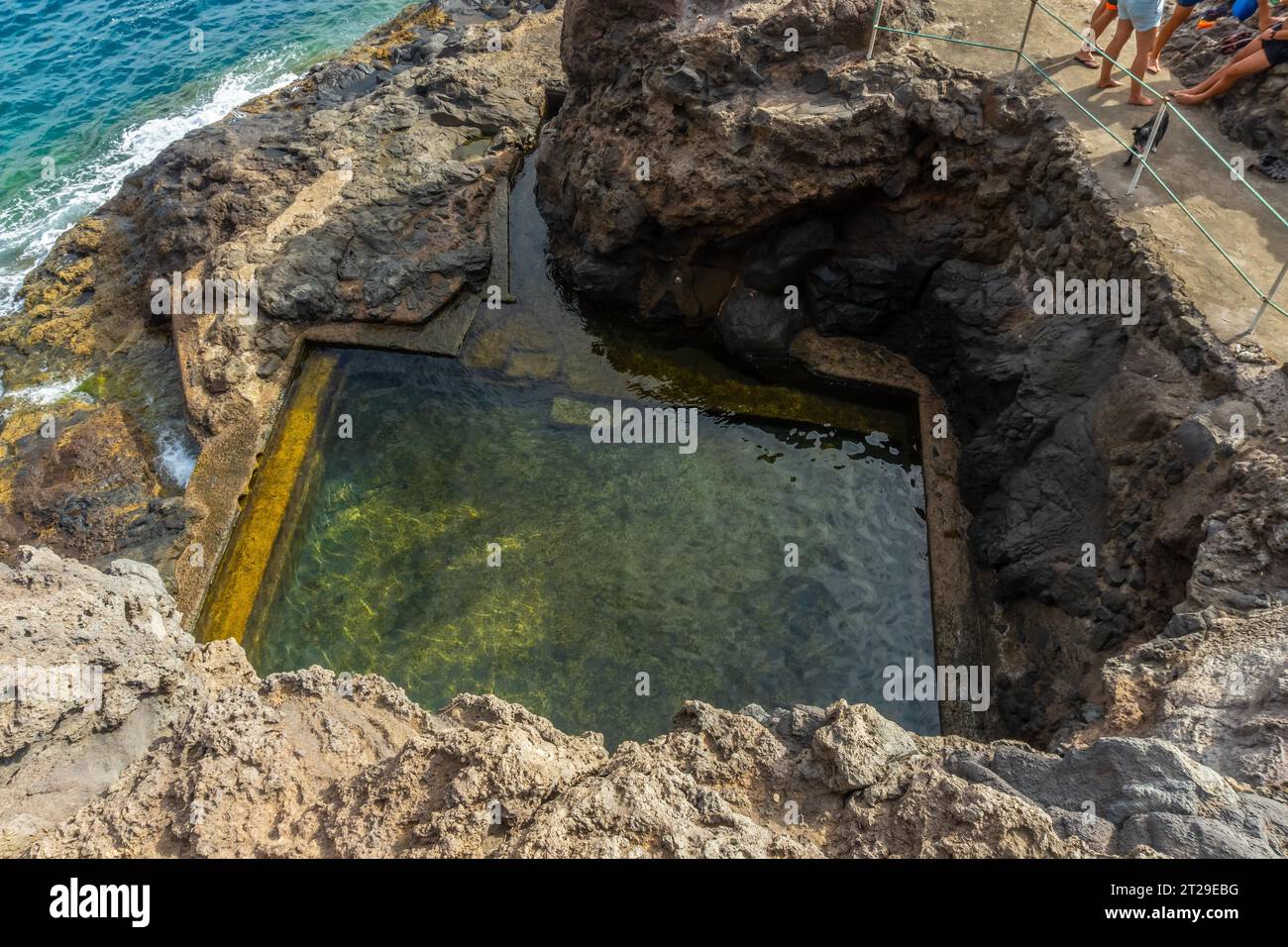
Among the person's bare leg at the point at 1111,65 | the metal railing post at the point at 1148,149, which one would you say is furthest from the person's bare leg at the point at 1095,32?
the metal railing post at the point at 1148,149

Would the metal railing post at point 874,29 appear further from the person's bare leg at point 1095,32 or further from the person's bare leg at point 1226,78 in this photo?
the person's bare leg at point 1226,78

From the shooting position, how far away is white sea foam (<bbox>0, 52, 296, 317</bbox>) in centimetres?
1512

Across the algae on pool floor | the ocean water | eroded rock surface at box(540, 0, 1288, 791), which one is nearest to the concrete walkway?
eroded rock surface at box(540, 0, 1288, 791)

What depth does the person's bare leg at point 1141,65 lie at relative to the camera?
8.84 m

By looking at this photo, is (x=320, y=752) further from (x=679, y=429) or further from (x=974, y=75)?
(x=974, y=75)

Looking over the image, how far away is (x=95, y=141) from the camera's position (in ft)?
59.1

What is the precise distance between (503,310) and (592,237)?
62.7 inches

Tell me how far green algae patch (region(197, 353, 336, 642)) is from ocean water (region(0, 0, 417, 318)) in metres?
7.96

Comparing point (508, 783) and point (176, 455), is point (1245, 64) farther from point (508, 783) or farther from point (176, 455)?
point (176, 455)

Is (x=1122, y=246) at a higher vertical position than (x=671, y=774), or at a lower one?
higher

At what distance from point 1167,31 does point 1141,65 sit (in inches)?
24.2

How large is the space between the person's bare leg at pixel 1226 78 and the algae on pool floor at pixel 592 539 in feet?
14.8

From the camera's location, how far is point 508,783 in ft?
14.2

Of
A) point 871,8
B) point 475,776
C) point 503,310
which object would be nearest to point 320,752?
point 475,776
